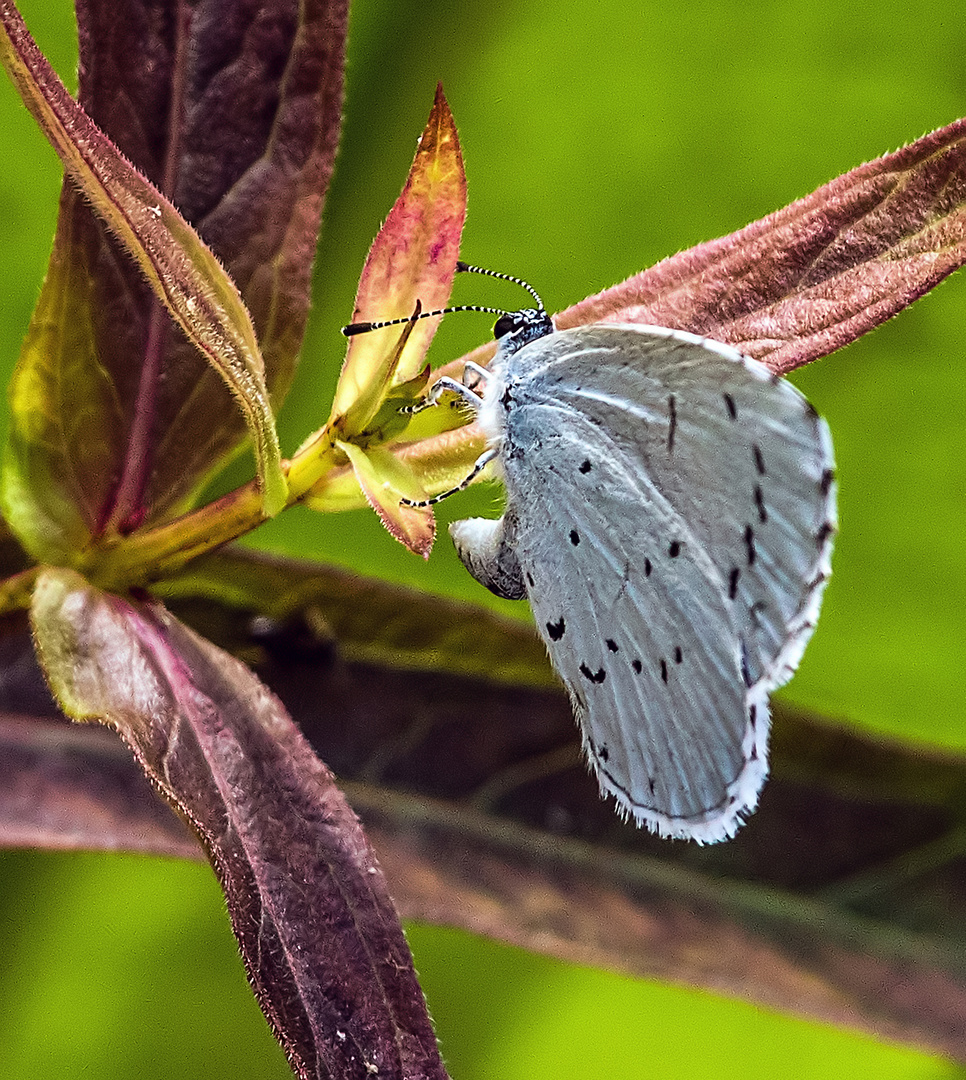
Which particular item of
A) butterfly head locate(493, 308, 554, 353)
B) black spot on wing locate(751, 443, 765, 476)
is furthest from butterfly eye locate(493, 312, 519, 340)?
black spot on wing locate(751, 443, 765, 476)

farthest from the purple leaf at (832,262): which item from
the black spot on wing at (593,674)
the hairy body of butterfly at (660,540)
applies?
the black spot on wing at (593,674)

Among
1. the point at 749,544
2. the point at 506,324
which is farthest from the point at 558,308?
the point at 749,544

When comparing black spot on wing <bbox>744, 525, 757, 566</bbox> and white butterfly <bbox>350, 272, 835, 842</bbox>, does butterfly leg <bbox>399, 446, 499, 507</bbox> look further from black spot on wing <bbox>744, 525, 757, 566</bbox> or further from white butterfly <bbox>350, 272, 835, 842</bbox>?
black spot on wing <bbox>744, 525, 757, 566</bbox>

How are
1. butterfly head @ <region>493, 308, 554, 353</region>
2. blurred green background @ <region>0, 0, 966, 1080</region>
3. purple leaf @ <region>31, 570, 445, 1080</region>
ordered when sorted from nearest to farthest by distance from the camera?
purple leaf @ <region>31, 570, 445, 1080</region>, butterfly head @ <region>493, 308, 554, 353</region>, blurred green background @ <region>0, 0, 966, 1080</region>

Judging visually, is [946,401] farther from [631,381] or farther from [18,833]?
[18,833]

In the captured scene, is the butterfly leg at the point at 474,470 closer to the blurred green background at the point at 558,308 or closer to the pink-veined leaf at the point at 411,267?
the pink-veined leaf at the point at 411,267

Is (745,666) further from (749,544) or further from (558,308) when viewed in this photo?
(558,308)

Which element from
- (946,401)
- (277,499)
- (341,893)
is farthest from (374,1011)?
(946,401)

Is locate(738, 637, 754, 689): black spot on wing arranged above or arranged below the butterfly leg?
below
